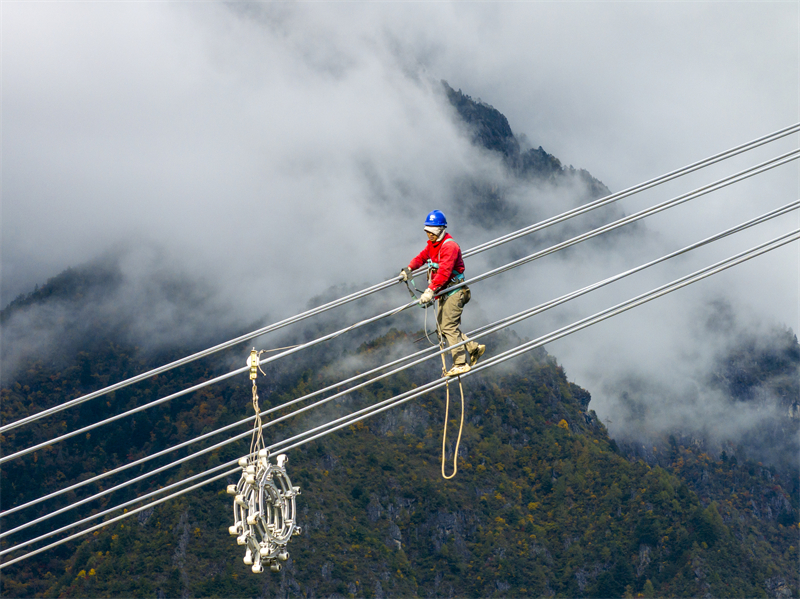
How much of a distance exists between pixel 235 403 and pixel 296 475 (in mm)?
32114

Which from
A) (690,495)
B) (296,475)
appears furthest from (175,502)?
(690,495)

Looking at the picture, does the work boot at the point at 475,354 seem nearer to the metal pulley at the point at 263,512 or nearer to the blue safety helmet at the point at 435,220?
the blue safety helmet at the point at 435,220

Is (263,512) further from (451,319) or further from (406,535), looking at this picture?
(406,535)

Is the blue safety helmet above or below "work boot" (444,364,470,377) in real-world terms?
above

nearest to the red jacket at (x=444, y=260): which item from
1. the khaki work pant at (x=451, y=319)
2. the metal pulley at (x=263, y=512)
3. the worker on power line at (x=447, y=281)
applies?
the worker on power line at (x=447, y=281)

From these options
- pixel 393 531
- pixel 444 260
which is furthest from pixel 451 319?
pixel 393 531

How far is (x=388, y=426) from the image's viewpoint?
19400 centimetres

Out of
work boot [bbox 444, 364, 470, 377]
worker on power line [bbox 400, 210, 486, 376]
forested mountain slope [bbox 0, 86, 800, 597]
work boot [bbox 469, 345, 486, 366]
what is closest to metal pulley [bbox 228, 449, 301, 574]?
work boot [bbox 444, 364, 470, 377]

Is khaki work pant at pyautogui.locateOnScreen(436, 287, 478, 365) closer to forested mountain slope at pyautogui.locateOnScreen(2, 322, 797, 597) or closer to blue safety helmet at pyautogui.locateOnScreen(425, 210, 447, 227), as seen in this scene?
blue safety helmet at pyautogui.locateOnScreen(425, 210, 447, 227)

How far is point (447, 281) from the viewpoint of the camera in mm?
14414

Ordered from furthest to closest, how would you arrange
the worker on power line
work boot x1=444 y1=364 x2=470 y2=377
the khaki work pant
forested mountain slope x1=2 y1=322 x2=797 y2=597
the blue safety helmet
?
forested mountain slope x1=2 y1=322 x2=797 y2=597 → the blue safety helmet → the khaki work pant → the worker on power line → work boot x1=444 y1=364 x2=470 y2=377

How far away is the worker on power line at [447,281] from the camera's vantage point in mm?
14164

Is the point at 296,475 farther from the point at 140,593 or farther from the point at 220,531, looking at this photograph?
the point at 140,593

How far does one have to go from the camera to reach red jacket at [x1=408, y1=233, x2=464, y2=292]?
14180 millimetres
